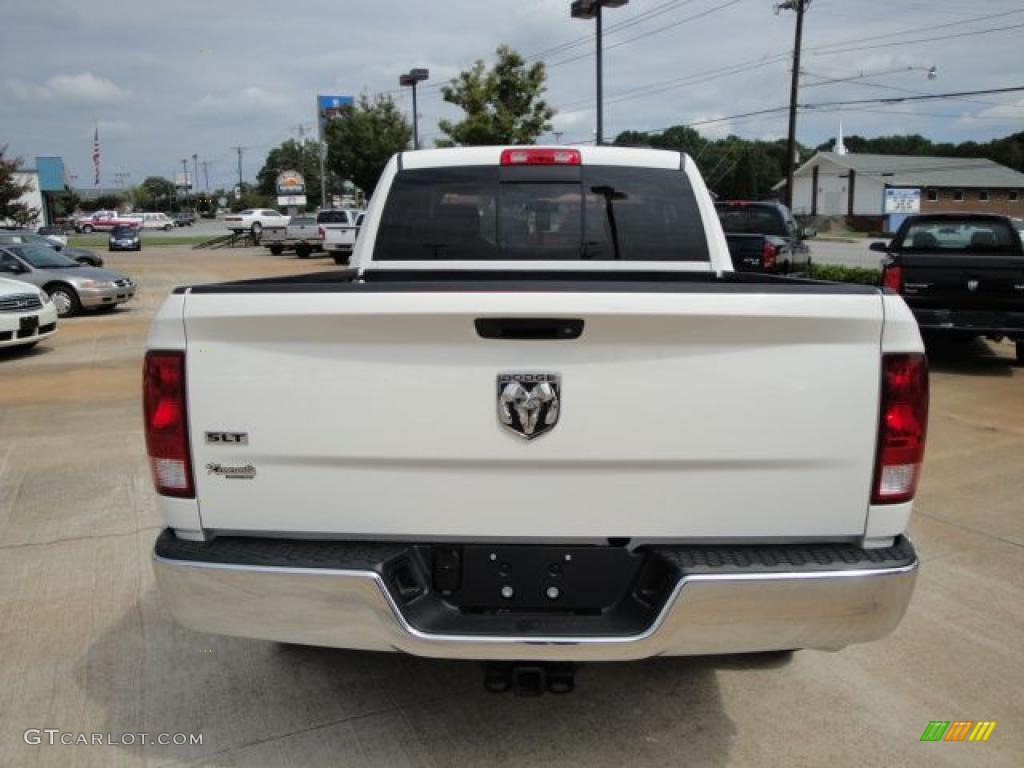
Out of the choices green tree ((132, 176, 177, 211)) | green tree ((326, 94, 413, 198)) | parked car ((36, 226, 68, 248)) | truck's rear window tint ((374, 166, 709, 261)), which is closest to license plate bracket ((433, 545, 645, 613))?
truck's rear window tint ((374, 166, 709, 261))

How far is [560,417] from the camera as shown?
2436 mm

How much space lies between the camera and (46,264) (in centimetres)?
1698

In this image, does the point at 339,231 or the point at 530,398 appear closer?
the point at 530,398

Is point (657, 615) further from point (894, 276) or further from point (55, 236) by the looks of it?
point (55, 236)

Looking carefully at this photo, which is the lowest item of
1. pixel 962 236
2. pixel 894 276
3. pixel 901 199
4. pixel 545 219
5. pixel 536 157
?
pixel 894 276

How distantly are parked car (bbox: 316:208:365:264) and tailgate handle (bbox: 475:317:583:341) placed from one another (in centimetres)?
2940

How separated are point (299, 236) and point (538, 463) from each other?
3451 cm

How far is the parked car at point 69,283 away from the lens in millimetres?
16391

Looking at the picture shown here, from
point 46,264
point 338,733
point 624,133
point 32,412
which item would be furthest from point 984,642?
point 624,133

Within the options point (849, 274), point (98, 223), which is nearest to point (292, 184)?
point (98, 223)

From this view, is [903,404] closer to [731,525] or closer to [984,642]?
[731,525]

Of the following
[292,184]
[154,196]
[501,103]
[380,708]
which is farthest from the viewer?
[154,196]

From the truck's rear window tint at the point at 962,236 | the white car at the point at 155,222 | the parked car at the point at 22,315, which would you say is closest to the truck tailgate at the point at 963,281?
Result: the truck's rear window tint at the point at 962,236

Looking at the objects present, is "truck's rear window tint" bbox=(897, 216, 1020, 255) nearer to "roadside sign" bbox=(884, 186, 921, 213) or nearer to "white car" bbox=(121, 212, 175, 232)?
"roadside sign" bbox=(884, 186, 921, 213)
